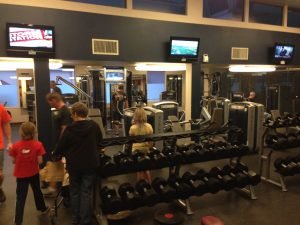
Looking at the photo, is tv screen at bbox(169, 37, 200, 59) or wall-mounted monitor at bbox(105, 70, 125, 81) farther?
wall-mounted monitor at bbox(105, 70, 125, 81)

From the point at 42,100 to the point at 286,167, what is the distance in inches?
156

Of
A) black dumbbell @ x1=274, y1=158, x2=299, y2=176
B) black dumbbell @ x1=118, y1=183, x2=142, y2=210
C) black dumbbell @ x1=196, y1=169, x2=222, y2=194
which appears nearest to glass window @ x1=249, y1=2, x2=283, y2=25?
black dumbbell @ x1=274, y1=158, x2=299, y2=176

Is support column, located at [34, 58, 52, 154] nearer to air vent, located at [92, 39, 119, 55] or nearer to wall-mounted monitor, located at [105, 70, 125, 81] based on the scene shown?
air vent, located at [92, 39, 119, 55]

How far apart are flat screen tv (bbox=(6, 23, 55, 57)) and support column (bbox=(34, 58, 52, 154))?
0.60 feet

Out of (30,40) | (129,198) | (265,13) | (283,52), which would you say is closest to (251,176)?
(129,198)

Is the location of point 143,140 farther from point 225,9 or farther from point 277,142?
point 225,9

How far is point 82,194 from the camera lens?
278cm

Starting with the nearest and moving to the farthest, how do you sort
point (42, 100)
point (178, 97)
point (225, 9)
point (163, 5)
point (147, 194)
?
point (147, 194) → point (42, 100) → point (163, 5) → point (225, 9) → point (178, 97)

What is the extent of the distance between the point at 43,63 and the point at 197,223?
3.44 meters

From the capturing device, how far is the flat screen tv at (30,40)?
13.9 ft

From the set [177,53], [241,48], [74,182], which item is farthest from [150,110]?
[241,48]

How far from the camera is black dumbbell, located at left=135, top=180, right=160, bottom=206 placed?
118 inches

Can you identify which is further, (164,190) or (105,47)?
(105,47)

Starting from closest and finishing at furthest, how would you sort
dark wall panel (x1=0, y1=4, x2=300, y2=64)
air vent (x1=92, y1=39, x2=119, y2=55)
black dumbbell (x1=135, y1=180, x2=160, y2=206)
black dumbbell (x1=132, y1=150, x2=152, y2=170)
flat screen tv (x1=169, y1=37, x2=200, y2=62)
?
black dumbbell (x1=135, y1=180, x2=160, y2=206) < black dumbbell (x1=132, y1=150, x2=152, y2=170) < dark wall panel (x1=0, y1=4, x2=300, y2=64) < air vent (x1=92, y1=39, x2=119, y2=55) < flat screen tv (x1=169, y1=37, x2=200, y2=62)
